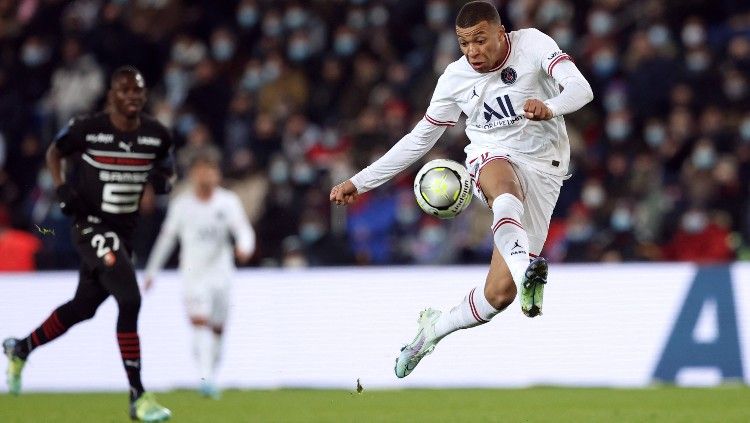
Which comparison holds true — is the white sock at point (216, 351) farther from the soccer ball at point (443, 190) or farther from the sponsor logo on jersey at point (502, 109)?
the sponsor logo on jersey at point (502, 109)

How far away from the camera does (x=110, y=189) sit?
33.3 ft

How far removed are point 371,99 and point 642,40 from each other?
3381 mm

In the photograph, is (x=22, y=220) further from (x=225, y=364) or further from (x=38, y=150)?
(x=225, y=364)

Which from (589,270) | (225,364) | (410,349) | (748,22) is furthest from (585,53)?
(410,349)

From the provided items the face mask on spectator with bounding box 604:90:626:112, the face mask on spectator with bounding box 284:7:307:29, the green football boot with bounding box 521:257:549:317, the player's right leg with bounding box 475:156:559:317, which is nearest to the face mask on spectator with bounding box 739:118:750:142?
the face mask on spectator with bounding box 604:90:626:112

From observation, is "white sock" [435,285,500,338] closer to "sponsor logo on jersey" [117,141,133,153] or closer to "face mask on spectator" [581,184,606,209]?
"sponsor logo on jersey" [117,141,133,153]

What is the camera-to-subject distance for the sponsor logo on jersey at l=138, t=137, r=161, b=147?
1025 centimetres

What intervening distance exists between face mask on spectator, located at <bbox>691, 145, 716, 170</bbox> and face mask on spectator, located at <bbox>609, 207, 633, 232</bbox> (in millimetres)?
955

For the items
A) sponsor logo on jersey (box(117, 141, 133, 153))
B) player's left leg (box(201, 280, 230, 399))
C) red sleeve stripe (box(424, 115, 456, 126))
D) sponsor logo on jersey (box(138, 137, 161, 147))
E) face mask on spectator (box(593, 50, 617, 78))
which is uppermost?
face mask on spectator (box(593, 50, 617, 78))

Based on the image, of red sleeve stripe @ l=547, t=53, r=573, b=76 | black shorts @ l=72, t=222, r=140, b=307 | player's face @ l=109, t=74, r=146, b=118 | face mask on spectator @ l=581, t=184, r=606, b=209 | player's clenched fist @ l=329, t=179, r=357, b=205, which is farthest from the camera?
face mask on spectator @ l=581, t=184, r=606, b=209

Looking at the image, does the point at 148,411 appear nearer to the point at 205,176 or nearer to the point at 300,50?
the point at 205,176

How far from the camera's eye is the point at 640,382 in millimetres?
14227

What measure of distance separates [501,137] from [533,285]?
1353 mm

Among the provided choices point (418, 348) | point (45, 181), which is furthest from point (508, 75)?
point (45, 181)
